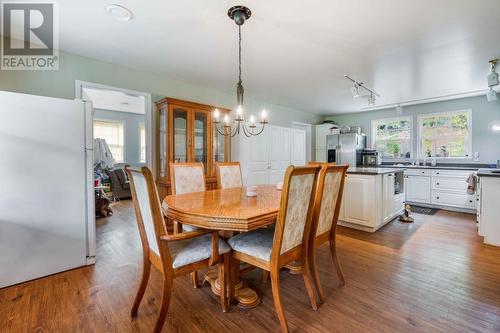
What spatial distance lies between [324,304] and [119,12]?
2.94m

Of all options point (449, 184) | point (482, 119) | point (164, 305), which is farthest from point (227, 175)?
point (482, 119)

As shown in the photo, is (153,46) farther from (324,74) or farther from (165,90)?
(324,74)

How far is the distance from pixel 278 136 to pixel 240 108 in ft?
9.38

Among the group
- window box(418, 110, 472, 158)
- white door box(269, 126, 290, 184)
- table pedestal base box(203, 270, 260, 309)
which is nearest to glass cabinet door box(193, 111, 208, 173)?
white door box(269, 126, 290, 184)

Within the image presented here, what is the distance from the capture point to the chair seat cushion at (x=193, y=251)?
1.45 meters

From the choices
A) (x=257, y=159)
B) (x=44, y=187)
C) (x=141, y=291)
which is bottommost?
(x=141, y=291)

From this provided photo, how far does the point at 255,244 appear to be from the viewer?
1623 millimetres

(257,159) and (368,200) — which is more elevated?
(257,159)

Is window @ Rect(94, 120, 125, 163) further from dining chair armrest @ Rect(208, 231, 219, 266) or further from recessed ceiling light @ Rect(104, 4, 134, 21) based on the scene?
dining chair armrest @ Rect(208, 231, 219, 266)

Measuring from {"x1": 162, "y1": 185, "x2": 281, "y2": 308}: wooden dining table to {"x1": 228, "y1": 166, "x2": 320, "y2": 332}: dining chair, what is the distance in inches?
5.1

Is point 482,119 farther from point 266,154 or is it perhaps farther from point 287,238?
point 287,238

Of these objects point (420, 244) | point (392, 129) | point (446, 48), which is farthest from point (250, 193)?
point (392, 129)

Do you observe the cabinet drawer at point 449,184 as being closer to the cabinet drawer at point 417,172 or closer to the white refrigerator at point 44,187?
the cabinet drawer at point 417,172

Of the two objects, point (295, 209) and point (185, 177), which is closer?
point (295, 209)
